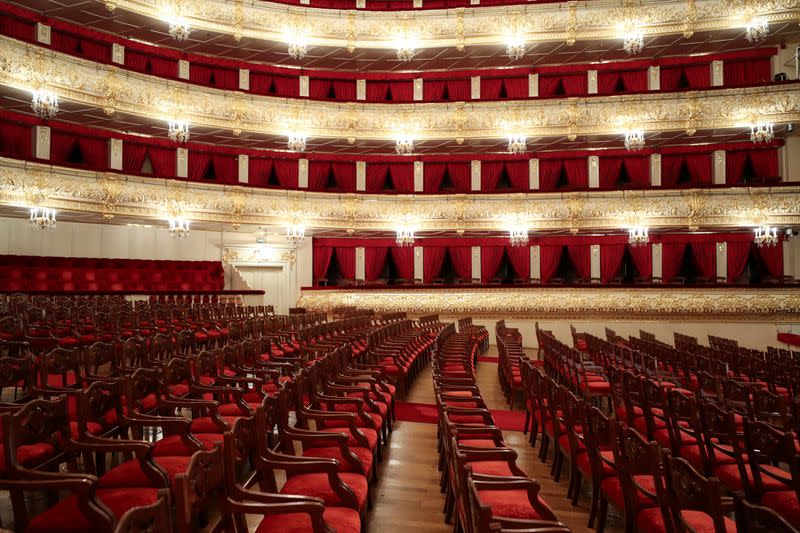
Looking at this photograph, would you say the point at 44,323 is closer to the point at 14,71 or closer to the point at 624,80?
the point at 14,71

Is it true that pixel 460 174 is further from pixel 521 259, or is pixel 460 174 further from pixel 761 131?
pixel 761 131

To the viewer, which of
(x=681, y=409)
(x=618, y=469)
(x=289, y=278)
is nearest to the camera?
(x=618, y=469)

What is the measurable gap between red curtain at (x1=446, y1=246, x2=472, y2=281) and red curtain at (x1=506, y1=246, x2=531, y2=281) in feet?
3.70

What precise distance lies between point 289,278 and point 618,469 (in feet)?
41.2

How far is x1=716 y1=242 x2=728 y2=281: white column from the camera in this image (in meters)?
13.0

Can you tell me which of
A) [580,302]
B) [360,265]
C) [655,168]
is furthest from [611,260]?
[360,265]

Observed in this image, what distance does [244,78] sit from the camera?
14500 millimetres

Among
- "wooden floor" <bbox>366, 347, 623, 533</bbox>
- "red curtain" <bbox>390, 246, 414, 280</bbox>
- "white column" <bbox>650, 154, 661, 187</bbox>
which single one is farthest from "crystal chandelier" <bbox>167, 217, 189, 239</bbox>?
"white column" <bbox>650, 154, 661, 187</bbox>

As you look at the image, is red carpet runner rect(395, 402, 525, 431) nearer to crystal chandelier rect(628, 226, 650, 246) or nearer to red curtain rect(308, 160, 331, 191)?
crystal chandelier rect(628, 226, 650, 246)

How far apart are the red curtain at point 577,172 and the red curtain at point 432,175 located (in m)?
3.53

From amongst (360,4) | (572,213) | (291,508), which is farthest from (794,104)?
(291,508)

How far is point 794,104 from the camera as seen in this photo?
11.8 metres

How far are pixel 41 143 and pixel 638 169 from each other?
15.1 meters

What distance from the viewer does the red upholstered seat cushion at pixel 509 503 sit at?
215 centimetres
